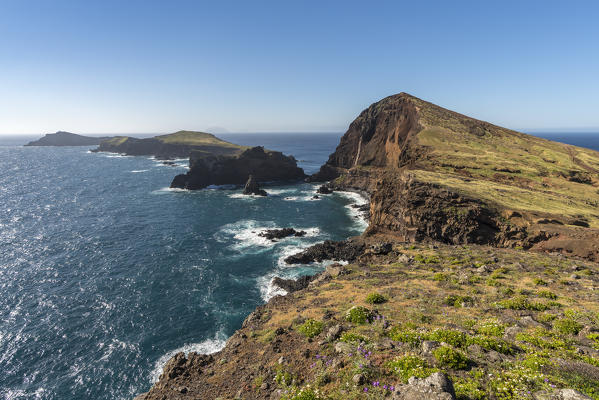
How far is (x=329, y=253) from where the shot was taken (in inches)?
2019

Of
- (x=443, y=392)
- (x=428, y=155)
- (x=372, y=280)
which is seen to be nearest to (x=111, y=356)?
(x=372, y=280)

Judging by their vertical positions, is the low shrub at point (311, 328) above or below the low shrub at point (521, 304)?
below

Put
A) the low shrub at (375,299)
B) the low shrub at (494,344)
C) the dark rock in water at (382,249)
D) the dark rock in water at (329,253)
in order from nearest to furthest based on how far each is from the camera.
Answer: the low shrub at (494,344), the low shrub at (375,299), the dark rock in water at (382,249), the dark rock in water at (329,253)

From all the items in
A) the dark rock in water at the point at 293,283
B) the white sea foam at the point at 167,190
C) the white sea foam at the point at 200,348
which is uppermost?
the white sea foam at the point at 167,190

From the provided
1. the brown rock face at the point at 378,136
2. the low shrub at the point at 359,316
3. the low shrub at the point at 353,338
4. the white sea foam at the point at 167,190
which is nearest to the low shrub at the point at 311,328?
the low shrub at the point at 359,316

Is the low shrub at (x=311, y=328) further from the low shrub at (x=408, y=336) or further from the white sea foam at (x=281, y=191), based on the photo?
the white sea foam at (x=281, y=191)

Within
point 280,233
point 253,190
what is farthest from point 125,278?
point 253,190

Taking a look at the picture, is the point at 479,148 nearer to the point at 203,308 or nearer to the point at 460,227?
the point at 460,227

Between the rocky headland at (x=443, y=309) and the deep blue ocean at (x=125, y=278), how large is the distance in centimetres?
999

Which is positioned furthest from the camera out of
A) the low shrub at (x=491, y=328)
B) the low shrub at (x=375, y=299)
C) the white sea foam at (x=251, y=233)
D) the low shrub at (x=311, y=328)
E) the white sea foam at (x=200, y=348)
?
the white sea foam at (x=251, y=233)

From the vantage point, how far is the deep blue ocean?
92.2ft

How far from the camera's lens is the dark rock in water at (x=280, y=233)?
204 feet

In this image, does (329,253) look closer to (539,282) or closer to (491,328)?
(539,282)

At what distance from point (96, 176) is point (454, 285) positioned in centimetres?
15983
